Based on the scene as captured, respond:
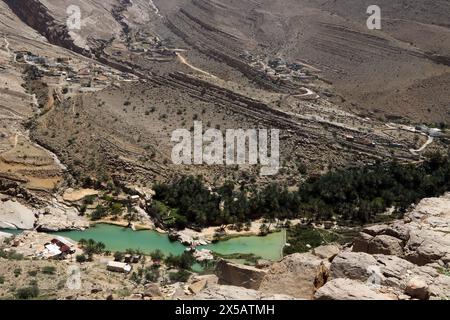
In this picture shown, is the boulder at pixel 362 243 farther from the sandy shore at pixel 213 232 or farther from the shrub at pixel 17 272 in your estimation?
the sandy shore at pixel 213 232

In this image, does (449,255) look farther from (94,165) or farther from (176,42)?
(176,42)

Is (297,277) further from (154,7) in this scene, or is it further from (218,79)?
(154,7)

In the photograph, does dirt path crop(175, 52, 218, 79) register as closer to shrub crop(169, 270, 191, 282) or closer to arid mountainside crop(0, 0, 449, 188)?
arid mountainside crop(0, 0, 449, 188)

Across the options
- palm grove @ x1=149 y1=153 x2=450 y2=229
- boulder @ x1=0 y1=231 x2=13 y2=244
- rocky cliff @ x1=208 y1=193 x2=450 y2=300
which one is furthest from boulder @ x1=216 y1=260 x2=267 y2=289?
palm grove @ x1=149 y1=153 x2=450 y2=229

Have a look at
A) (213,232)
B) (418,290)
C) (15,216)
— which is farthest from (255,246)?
(418,290)

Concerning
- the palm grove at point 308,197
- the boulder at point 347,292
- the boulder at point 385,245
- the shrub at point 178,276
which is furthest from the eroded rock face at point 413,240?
the palm grove at point 308,197

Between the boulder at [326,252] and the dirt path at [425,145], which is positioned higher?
the dirt path at [425,145]
